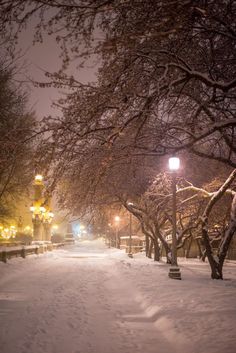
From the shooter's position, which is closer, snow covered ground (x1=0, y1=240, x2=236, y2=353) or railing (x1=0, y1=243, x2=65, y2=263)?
snow covered ground (x1=0, y1=240, x2=236, y2=353)

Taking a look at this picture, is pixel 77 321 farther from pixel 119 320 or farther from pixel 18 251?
pixel 18 251

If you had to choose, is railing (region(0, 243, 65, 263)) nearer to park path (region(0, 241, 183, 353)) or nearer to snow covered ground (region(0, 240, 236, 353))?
park path (region(0, 241, 183, 353))

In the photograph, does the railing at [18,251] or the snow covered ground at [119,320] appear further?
the railing at [18,251]

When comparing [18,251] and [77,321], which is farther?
[18,251]

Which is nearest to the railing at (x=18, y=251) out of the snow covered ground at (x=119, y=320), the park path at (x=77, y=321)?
the park path at (x=77, y=321)

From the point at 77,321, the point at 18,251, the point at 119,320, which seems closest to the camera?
the point at 77,321

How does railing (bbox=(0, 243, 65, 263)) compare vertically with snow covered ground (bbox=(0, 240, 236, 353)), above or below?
above

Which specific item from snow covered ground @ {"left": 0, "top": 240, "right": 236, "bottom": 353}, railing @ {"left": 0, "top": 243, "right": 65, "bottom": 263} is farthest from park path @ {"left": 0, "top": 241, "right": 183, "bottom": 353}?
railing @ {"left": 0, "top": 243, "right": 65, "bottom": 263}

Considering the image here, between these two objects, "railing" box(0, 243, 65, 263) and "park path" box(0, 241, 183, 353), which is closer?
"park path" box(0, 241, 183, 353)

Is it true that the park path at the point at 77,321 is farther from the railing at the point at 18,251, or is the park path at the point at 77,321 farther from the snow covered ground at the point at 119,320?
the railing at the point at 18,251

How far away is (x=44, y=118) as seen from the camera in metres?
7.84

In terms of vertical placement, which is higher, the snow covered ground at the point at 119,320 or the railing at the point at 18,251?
the railing at the point at 18,251

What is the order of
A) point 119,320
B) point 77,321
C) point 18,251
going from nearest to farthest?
point 77,321 < point 119,320 < point 18,251

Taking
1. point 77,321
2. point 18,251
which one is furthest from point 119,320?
point 18,251
